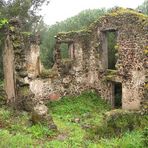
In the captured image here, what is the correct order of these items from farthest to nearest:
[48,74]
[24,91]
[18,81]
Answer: [48,74] → [18,81] → [24,91]

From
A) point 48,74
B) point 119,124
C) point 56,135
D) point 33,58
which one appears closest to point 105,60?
point 48,74

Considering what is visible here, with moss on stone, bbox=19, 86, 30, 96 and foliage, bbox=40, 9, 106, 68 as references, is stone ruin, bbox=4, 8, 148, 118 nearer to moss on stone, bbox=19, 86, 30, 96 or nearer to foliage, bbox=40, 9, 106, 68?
moss on stone, bbox=19, 86, 30, 96

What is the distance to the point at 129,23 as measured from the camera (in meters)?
16.6

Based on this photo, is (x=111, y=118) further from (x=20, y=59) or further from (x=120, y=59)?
(x=120, y=59)

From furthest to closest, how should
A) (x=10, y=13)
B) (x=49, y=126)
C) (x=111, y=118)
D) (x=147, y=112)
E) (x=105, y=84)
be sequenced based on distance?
(x=10, y=13), (x=105, y=84), (x=147, y=112), (x=111, y=118), (x=49, y=126)

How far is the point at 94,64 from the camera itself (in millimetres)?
18953

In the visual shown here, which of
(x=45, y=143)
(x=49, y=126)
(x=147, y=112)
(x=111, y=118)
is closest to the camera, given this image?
(x=45, y=143)

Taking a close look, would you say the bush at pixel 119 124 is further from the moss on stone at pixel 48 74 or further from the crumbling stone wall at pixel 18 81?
the moss on stone at pixel 48 74

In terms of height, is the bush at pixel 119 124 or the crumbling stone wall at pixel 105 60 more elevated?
the crumbling stone wall at pixel 105 60

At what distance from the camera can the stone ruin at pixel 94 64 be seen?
14248mm

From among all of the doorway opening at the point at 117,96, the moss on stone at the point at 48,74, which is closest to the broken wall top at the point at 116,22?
the moss on stone at the point at 48,74

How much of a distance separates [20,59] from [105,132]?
4144mm

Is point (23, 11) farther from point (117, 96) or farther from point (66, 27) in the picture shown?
point (117, 96)

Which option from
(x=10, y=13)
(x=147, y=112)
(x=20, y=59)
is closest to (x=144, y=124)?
(x=147, y=112)
